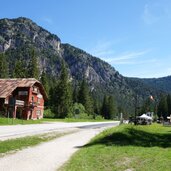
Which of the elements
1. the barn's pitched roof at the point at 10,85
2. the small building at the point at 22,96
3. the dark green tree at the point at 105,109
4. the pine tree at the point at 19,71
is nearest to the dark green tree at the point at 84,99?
the dark green tree at the point at 105,109

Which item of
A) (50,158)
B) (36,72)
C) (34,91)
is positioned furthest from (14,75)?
(50,158)

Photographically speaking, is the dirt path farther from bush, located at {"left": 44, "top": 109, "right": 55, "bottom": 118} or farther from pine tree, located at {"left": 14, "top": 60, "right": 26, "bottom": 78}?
pine tree, located at {"left": 14, "top": 60, "right": 26, "bottom": 78}

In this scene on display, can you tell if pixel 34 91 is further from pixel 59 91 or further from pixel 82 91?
pixel 82 91

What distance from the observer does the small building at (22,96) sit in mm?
67312

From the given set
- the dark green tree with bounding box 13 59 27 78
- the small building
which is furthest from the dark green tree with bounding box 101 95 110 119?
the small building

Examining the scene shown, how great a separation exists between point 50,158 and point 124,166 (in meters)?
3.81

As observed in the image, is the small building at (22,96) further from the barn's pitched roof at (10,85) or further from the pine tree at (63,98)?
the pine tree at (63,98)

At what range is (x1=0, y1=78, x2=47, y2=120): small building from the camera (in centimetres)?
6731

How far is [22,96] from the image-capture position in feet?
243

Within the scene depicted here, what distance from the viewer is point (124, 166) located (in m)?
13.2

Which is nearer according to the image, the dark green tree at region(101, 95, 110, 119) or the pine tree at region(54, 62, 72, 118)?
the pine tree at region(54, 62, 72, 118)

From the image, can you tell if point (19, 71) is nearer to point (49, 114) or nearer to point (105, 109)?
point (49, 114)

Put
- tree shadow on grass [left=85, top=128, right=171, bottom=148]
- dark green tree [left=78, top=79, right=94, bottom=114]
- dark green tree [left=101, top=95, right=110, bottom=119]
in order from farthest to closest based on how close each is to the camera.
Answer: dark green tree [left=101, top=95, right=110, bottom=119] < dark green tree [left=78, top=79, right=94, bottom=114] < tree shadow on grass [left=85, top=128, right=171, bottom=148]

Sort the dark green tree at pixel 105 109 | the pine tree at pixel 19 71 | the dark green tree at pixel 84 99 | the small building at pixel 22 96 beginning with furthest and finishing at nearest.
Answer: the dark green tree at pixel 105 109
the dark green tree at pixel 84 99
the pine tree at pixel 19 71
the small building at pixel 22 96
